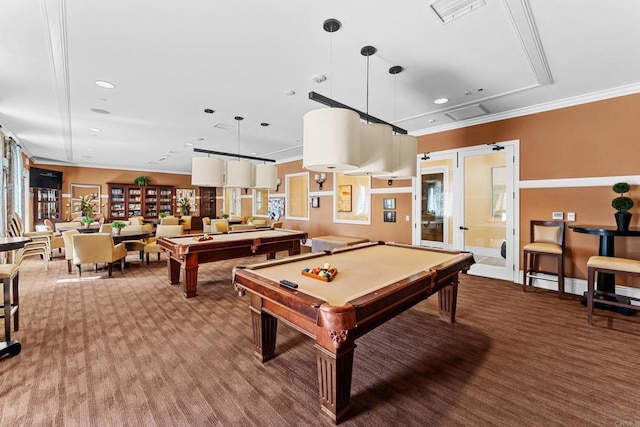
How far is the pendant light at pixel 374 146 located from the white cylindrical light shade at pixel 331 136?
49 centimetres

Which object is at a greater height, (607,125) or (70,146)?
(70,146)

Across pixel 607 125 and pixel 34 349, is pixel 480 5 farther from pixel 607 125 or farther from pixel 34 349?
pixel 34 349

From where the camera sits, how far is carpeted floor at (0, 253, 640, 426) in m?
1.85

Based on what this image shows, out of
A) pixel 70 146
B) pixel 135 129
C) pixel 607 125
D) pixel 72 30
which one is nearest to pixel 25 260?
pixel 70 146

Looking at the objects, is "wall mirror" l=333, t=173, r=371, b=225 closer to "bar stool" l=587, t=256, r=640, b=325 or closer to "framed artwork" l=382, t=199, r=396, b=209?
"framed artwork" l=382, t=199, r=396, b=209

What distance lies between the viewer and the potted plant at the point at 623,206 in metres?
3.52

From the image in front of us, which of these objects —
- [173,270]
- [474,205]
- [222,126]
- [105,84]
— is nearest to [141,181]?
[222,126]

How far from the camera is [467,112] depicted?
A: 4.78m

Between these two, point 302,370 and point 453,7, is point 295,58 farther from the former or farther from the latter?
point 302,370

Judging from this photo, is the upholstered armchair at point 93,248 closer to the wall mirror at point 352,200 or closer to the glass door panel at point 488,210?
the wall mirror at point 352,200

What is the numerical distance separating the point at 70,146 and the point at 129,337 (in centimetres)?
757

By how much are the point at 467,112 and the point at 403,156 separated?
2519 mm

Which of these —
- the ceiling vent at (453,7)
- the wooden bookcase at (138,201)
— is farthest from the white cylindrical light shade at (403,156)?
the wooden bookcase at (138,201)

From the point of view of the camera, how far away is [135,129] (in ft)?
19.6
